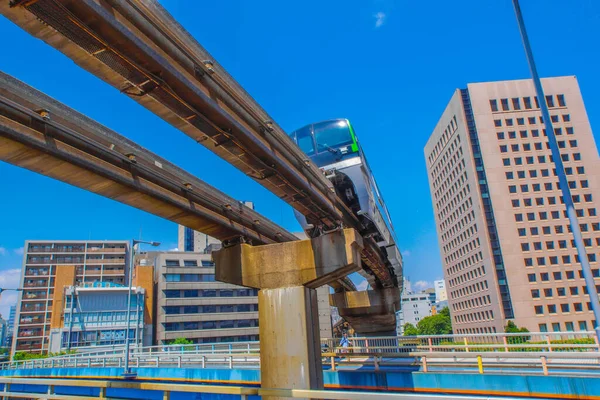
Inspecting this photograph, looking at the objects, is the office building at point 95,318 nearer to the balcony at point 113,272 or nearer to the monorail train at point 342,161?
the balcony at point 113,272

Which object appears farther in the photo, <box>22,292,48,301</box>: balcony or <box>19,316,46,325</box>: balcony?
<box>22,292,48,301</box>: balcony

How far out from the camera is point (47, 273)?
89.2 metres

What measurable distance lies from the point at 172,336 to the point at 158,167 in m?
64.3

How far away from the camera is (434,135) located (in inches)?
4149

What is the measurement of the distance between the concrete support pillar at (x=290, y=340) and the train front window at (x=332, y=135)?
22.0 feet

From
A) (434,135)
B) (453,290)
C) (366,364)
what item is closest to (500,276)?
(453,290)

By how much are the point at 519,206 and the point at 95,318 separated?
77.0 m

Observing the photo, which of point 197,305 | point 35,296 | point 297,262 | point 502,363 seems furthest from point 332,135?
point 35,296

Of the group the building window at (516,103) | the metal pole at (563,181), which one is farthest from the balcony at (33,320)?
the building window at (516,103)

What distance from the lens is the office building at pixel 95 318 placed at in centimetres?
6247

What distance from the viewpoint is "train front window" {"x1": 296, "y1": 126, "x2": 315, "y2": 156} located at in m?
17.9

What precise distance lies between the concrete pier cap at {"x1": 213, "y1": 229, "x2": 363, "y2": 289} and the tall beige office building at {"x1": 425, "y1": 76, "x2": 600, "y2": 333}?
222 feet

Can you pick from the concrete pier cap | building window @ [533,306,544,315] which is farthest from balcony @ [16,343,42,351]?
building window @ [533,306,544,315]

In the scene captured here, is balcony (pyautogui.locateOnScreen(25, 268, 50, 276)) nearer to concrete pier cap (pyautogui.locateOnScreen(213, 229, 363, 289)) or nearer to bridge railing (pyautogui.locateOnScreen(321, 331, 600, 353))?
bridge railing (pyautogui.locateOnScreen(321, 331, 600, 353))
